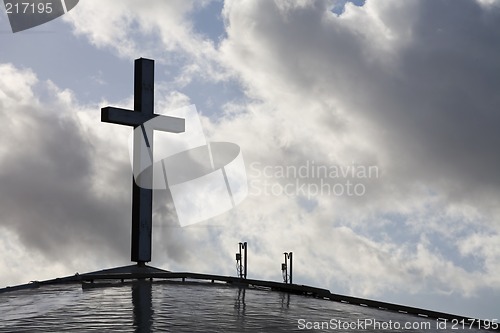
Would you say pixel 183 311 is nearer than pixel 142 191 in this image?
Yes

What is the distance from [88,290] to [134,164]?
6.70m

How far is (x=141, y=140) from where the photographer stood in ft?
81.2

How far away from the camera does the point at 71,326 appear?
41.0 ft

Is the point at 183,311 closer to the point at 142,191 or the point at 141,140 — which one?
the point at 142,191

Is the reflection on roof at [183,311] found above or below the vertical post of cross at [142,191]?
below

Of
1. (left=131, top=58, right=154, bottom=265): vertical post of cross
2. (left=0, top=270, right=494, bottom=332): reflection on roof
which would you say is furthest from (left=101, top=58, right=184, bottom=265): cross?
(left=0, top=270, right=494, bottom=332): reflection on roof

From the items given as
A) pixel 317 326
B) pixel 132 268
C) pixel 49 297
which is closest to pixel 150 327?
pixel 317 326

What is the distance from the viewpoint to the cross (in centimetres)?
2442

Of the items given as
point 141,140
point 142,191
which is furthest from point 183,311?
point 141,140

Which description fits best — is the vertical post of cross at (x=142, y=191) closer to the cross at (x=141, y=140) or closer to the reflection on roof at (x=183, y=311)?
the cross at (x=141, y=140)

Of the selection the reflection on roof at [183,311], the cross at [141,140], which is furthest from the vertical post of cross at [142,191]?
the reflection on roof at [183,311]

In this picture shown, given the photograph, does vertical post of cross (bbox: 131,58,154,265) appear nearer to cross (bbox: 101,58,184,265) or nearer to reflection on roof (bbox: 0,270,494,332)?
cross (bbox: 101,58,184,265)

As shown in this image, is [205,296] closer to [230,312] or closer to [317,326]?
[230,312]

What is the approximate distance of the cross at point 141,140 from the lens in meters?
24.4
